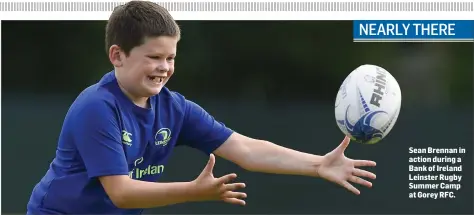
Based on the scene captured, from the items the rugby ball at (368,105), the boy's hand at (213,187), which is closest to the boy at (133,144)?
the boy's hand at (213,187)

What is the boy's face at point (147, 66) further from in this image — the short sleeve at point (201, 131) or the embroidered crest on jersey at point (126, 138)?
the short sleeve at point (201, 131)

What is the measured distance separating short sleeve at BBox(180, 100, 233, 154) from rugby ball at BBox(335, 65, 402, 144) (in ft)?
2.64

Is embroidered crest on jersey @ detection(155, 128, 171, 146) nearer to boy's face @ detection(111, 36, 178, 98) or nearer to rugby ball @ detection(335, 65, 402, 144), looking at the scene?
boy's face @ detection(111, 36, 178, 98)

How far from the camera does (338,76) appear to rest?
311 inches

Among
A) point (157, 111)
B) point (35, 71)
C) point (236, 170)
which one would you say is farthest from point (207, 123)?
point (35, 71)

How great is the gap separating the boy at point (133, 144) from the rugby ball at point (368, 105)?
22 cm

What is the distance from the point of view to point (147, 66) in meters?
4.31

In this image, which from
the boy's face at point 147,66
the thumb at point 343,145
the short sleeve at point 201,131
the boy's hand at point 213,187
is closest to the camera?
the boy's hand at point 213,187

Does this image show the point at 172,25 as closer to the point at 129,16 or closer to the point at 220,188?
the point at 129,16

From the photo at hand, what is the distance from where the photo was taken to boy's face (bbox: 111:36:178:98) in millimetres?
4305

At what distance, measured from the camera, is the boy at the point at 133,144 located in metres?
4.12

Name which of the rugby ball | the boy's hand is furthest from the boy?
the rugby ball

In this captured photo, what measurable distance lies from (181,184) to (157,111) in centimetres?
76

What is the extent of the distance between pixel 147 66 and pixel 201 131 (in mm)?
842
